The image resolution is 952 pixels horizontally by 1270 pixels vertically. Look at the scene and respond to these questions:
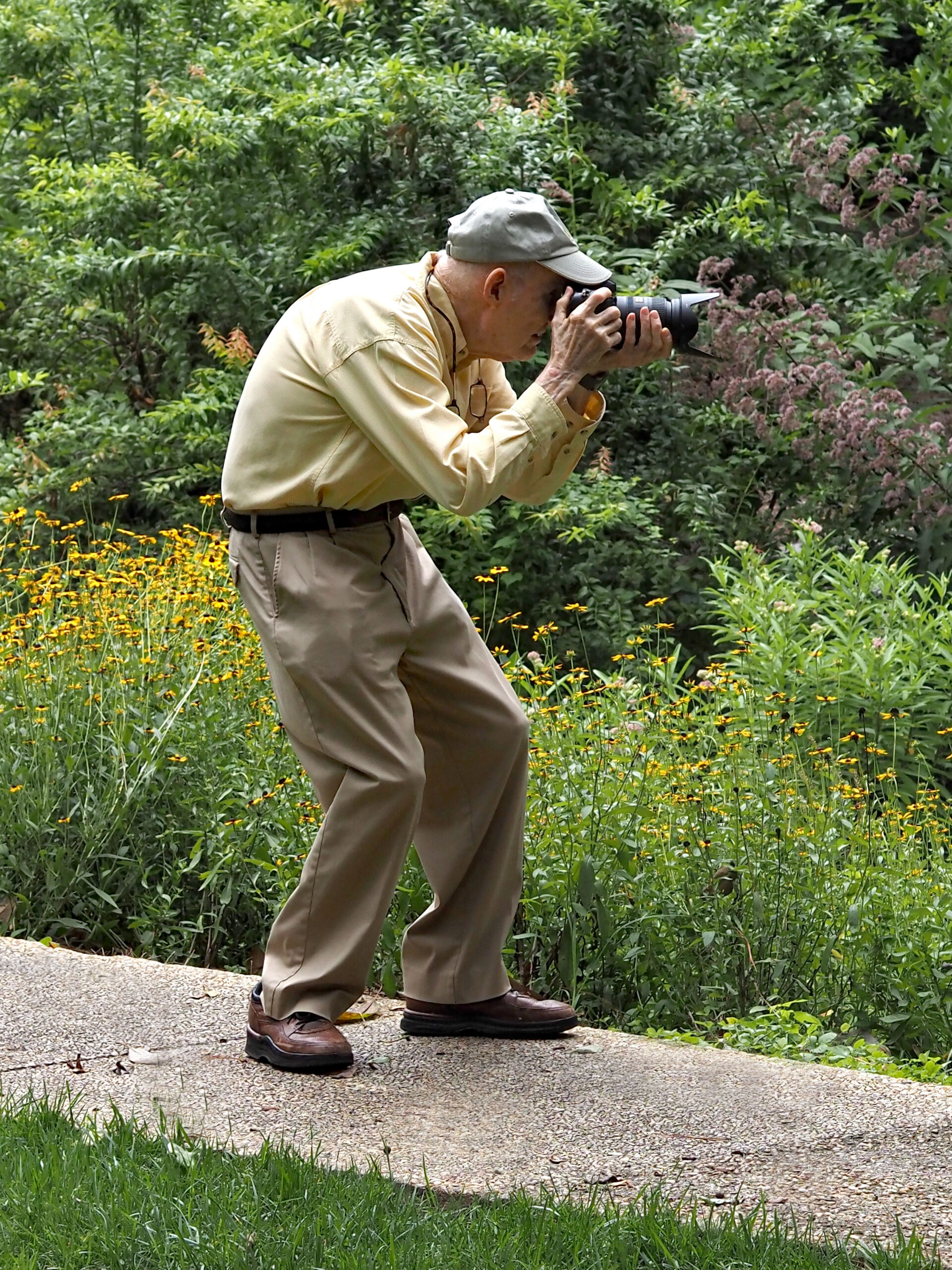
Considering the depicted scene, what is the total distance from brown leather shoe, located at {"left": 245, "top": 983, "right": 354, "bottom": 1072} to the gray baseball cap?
1658 mm

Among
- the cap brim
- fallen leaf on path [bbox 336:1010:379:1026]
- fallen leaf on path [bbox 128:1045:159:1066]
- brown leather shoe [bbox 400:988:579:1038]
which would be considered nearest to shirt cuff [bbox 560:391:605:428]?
the cap brim

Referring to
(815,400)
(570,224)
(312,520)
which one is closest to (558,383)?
(312,520)

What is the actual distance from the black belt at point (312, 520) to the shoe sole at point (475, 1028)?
1176 mm

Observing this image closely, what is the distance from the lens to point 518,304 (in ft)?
11.2

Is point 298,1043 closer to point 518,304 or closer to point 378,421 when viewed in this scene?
point 378,421

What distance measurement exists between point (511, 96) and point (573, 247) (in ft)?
18.5

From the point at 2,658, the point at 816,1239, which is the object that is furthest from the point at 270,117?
the point at 816,1239

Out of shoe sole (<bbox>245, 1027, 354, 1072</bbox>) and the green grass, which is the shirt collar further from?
the green grass

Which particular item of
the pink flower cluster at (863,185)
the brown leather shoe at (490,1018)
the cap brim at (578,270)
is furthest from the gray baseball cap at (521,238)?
the pink flower cluster at (863,185)

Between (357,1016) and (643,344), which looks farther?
(357,1016)

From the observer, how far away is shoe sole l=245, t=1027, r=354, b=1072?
3.42 m

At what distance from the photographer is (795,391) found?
7691mm

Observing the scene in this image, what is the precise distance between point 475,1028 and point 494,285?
1.69m

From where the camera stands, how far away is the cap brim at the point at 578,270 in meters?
3.34
